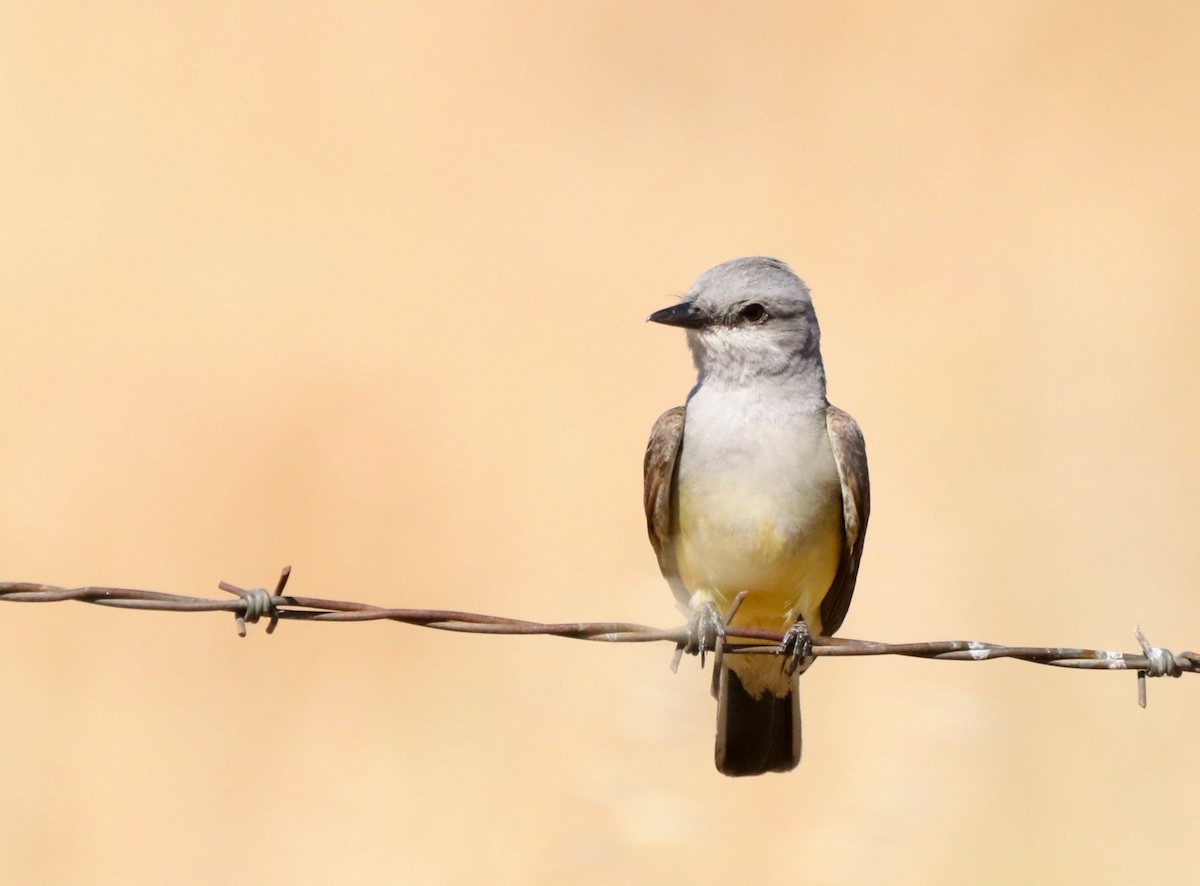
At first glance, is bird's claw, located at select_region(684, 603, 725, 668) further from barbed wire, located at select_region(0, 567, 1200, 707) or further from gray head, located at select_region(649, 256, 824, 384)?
gray head, located at select_region(649, 256, 824, 384)

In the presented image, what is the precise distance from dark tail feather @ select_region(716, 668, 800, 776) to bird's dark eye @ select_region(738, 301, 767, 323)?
1.49 metres

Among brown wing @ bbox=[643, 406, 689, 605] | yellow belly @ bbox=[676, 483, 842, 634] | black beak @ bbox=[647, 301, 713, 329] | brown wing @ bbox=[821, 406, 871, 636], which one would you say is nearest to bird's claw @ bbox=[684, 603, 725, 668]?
yellow belly @ bbox=[676, 483, 842, 634]

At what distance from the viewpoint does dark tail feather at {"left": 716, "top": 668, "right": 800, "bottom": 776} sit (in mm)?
6723

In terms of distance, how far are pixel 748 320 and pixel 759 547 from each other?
3.38 feet

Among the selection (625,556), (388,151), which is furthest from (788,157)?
(625,556)

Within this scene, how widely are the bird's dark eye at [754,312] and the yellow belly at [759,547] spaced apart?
790mm

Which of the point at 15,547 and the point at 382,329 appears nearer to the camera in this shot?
the point at 15,547

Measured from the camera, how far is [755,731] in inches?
266

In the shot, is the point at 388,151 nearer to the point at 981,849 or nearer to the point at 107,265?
the point at 107,265

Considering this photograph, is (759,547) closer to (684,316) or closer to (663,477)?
(663,477)

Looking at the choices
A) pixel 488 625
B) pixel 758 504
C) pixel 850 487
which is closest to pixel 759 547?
pixel 758 504

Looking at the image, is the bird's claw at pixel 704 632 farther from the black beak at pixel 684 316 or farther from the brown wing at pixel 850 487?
the black beak at pixel 684 316

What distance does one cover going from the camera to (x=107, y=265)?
12492mm

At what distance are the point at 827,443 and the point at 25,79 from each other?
914 centimetres
